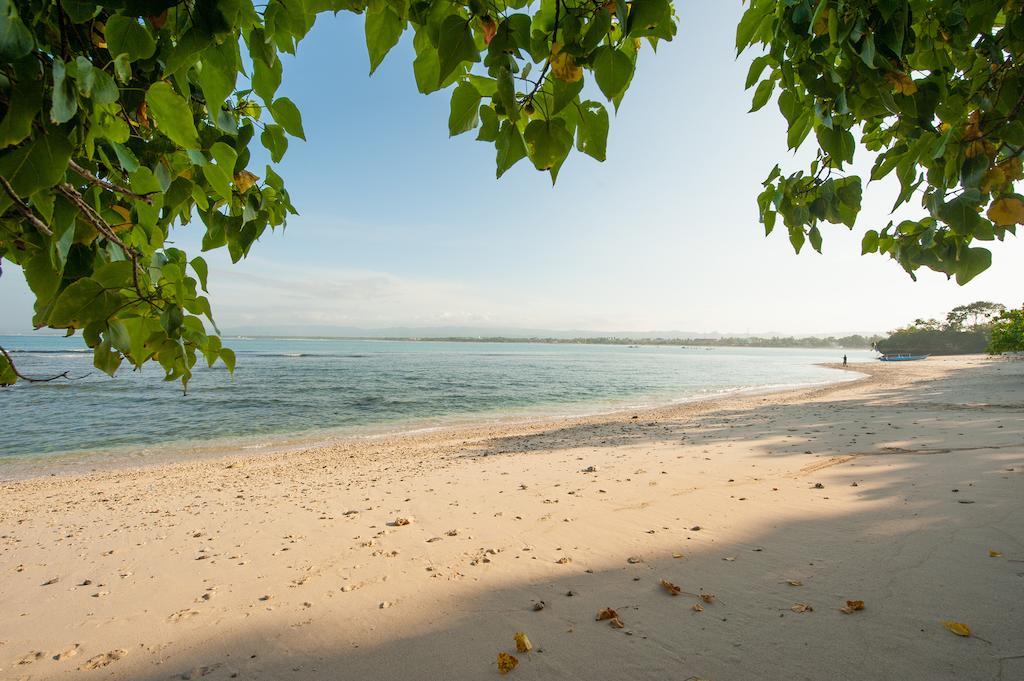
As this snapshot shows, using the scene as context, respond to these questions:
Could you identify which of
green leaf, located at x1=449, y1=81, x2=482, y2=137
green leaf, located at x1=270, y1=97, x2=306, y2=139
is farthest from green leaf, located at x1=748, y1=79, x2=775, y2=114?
green leaf, located at x1=270, y1=97, x2=306, y2=139

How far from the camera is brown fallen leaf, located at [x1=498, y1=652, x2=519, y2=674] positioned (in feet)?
6.25

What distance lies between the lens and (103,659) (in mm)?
2195

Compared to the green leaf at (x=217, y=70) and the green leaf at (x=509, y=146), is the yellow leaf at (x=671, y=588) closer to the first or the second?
the green leaf at (x=509, y=146)

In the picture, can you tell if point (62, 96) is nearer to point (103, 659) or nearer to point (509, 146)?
point (509, 146)

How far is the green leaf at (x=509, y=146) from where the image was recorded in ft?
2.17

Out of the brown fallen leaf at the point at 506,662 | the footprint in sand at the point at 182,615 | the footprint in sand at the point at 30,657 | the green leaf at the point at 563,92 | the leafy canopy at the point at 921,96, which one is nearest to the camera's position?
the green leaf at the point at 563,92

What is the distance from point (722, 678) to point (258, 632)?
7.05ft

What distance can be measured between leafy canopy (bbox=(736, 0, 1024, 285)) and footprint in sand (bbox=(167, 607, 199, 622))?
3.44 m

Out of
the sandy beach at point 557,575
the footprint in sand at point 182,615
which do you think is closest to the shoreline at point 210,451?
the sandy beach at point 557,575

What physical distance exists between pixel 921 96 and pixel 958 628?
218 centimetres

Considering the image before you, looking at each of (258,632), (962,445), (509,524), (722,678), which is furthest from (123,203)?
(962,445)

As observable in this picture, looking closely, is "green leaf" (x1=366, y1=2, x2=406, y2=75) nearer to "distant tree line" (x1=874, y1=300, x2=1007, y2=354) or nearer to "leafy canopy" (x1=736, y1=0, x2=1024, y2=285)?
"leafy canopy" (x1=736, y1=0, x2=1024, y2=285)

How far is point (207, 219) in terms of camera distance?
1.05 meters

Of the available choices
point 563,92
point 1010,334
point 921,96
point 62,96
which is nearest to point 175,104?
point 62,96
